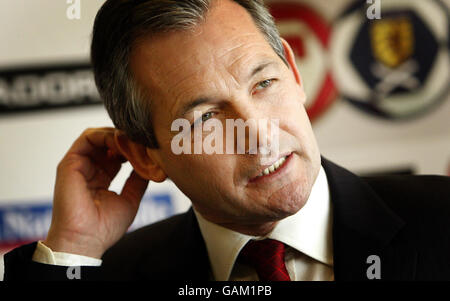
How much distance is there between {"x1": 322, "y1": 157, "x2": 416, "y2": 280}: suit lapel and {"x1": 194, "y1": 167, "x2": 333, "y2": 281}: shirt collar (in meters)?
0.02

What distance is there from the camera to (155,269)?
1.07 metres

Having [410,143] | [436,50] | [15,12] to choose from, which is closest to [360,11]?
[436,50]

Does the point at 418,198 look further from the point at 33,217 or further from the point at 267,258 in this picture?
the point at 33,217

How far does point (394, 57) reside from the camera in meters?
2.06

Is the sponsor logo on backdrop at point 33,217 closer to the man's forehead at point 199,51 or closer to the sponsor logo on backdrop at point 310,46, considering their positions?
the sponsor logo on backdrop at point 310,46

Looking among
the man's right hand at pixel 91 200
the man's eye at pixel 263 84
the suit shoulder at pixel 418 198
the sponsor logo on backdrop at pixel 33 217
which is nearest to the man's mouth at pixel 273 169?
the man's eye at pixel 263 84

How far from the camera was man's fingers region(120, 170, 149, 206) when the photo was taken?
1.09m

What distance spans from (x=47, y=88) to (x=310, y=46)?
952mm

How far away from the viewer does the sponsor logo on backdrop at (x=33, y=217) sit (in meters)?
1.94

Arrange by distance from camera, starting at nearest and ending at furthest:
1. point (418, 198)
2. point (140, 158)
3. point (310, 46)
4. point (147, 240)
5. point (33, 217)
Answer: point (418, 198)
point (140, 158)
point (147, 240)
point (33, 217)
point (310, 46)

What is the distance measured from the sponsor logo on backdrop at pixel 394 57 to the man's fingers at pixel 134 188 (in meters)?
1.15

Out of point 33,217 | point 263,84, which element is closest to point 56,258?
point 263,84

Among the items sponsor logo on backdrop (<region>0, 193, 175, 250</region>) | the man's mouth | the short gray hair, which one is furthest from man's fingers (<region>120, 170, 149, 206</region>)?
sponsor logo on backdrop (<region>0, 193, 175, 250</region>)
